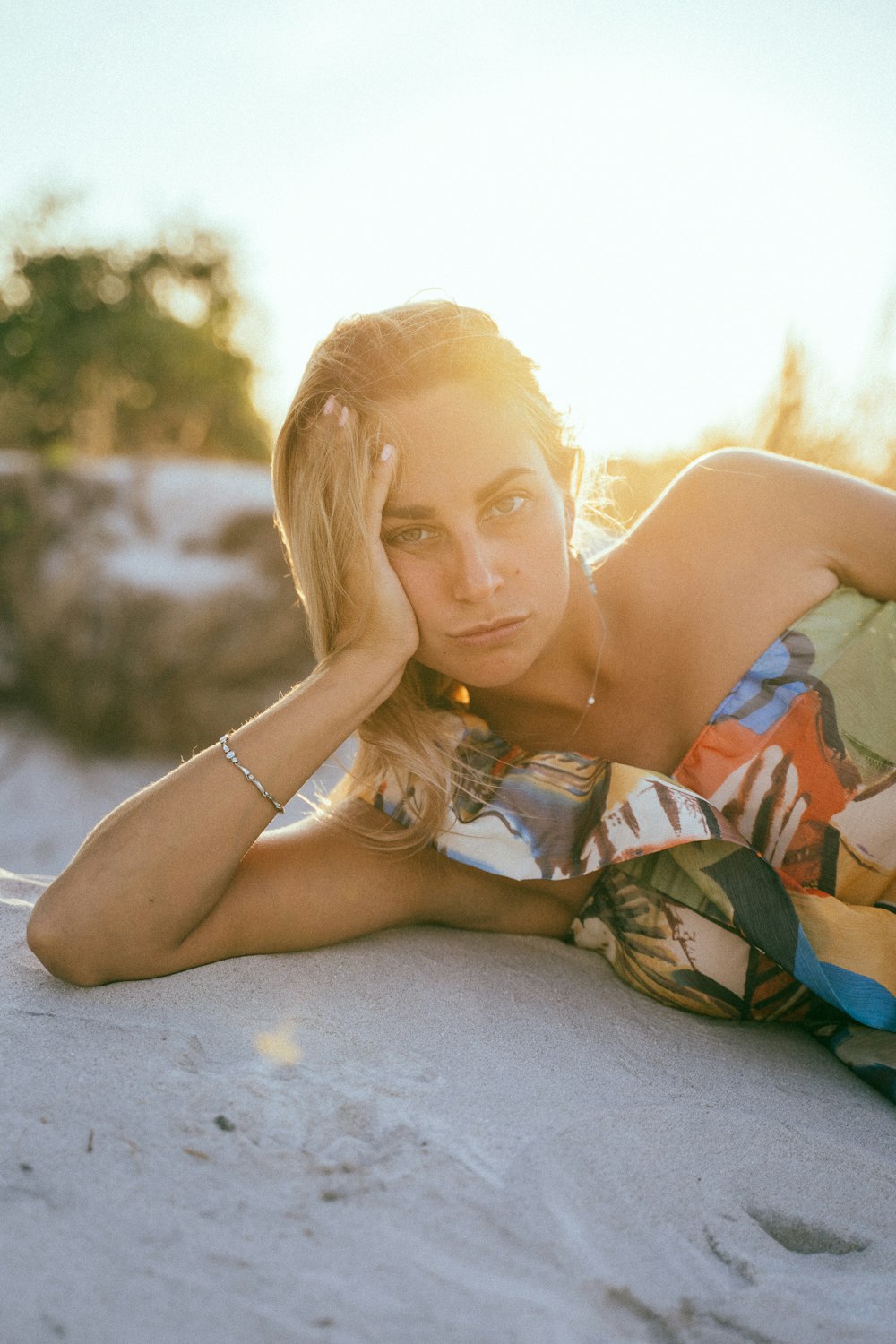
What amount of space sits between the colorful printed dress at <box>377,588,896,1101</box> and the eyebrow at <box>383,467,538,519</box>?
0.66m

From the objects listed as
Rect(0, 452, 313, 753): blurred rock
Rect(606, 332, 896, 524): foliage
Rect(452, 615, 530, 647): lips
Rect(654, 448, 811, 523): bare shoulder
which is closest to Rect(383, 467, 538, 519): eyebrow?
Rect(452, 615, 530, 647): lips

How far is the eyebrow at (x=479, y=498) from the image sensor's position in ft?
7.23

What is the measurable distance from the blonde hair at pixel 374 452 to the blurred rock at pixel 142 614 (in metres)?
3.61

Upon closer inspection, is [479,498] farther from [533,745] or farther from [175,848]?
[175,848]

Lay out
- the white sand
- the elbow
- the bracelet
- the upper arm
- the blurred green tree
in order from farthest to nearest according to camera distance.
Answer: the blurred green tree → the upper arm → the bracelet → the elbow → the white sand

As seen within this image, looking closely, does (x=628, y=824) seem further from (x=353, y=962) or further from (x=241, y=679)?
(x=241, y=679)

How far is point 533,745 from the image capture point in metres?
2.70

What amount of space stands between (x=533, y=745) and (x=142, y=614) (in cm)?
402

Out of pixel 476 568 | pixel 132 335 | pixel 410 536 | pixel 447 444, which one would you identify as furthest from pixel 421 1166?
pixel 132 335

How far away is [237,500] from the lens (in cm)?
678

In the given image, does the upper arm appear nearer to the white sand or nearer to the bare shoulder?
the bare shoulder

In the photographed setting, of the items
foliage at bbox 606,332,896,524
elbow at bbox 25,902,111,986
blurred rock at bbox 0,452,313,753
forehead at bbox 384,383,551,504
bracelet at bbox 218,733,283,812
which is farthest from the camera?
blurred rock at bbox 0,452,313,753

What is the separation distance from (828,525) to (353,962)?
5.23 ft

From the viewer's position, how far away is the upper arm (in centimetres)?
241
